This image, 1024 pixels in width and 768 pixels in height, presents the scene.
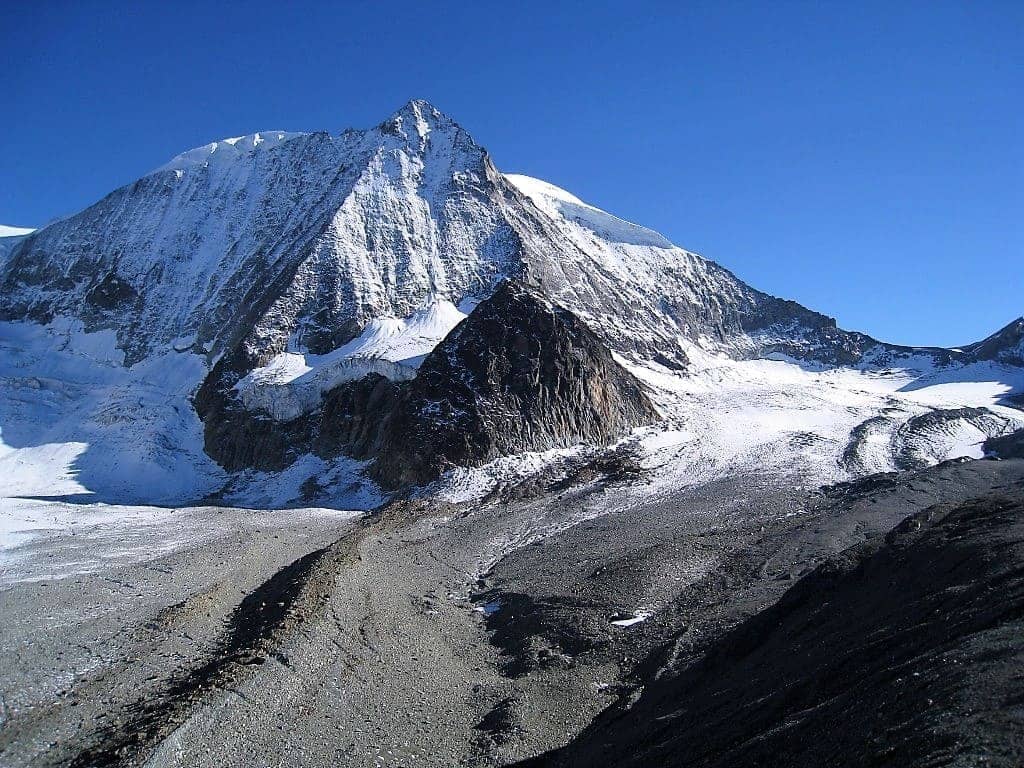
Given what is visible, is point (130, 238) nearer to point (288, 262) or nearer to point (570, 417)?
point (288, 262)

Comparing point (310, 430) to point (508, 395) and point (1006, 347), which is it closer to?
point (508, 395)

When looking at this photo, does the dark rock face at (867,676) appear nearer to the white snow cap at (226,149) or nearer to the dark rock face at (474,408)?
the dark rock face at (474,408)

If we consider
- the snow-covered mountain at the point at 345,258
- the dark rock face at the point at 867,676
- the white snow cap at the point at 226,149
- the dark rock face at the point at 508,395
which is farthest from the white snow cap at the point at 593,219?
the dark rock face at the point at 867,676

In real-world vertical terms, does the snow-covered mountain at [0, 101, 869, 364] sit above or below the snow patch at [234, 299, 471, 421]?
above

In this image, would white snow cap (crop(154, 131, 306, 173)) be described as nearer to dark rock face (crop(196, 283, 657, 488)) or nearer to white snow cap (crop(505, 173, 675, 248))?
white snow cap (crop(505, 173, 675, 248))

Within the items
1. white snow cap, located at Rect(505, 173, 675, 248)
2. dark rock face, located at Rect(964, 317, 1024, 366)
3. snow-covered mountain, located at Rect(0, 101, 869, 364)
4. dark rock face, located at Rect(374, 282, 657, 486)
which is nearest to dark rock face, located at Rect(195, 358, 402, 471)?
dark rock face, located at Rect(374, 282, 657, 486)

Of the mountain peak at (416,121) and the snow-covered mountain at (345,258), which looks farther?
the mountain peak at (416,121)
